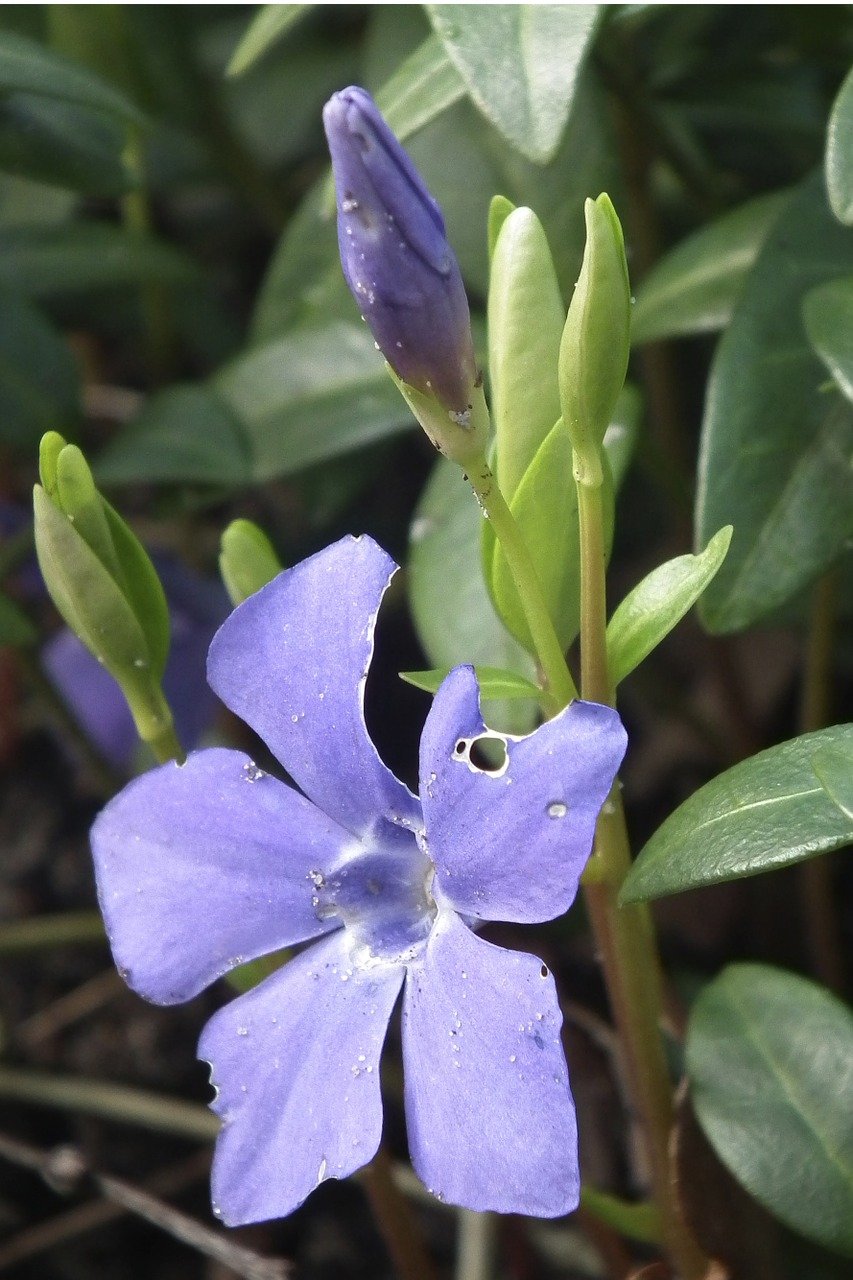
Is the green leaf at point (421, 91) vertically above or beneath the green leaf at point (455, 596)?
above

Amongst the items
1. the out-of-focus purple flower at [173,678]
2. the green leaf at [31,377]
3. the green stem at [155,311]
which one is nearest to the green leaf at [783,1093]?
the out-of-focus purple flower at [173,678]

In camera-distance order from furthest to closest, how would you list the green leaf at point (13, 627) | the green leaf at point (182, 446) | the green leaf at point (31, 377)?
the green leaf at point (31, 377), the green leaf at point (182, 446), the green leaf at point (13, 627)

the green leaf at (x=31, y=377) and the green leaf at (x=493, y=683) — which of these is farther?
the green leaf at (x=31, y=377)

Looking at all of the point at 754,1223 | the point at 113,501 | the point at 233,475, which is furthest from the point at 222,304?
the point at 754,1223

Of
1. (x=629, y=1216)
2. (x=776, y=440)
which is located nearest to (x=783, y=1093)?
(x=629, y=1216)

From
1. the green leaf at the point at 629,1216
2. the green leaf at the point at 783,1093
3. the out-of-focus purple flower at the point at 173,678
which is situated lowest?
the green leaf at the point at 629,1216

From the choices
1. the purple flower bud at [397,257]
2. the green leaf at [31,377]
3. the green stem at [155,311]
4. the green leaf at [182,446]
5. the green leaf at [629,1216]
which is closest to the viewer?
the purple flower bud at [397,257]

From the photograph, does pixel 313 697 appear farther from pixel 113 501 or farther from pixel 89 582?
pixel 113 501

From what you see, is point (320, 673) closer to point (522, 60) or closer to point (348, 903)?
point (348, 903)

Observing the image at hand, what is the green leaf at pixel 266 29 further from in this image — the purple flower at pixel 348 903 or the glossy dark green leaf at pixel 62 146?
the purple flower at pixel 348 903
